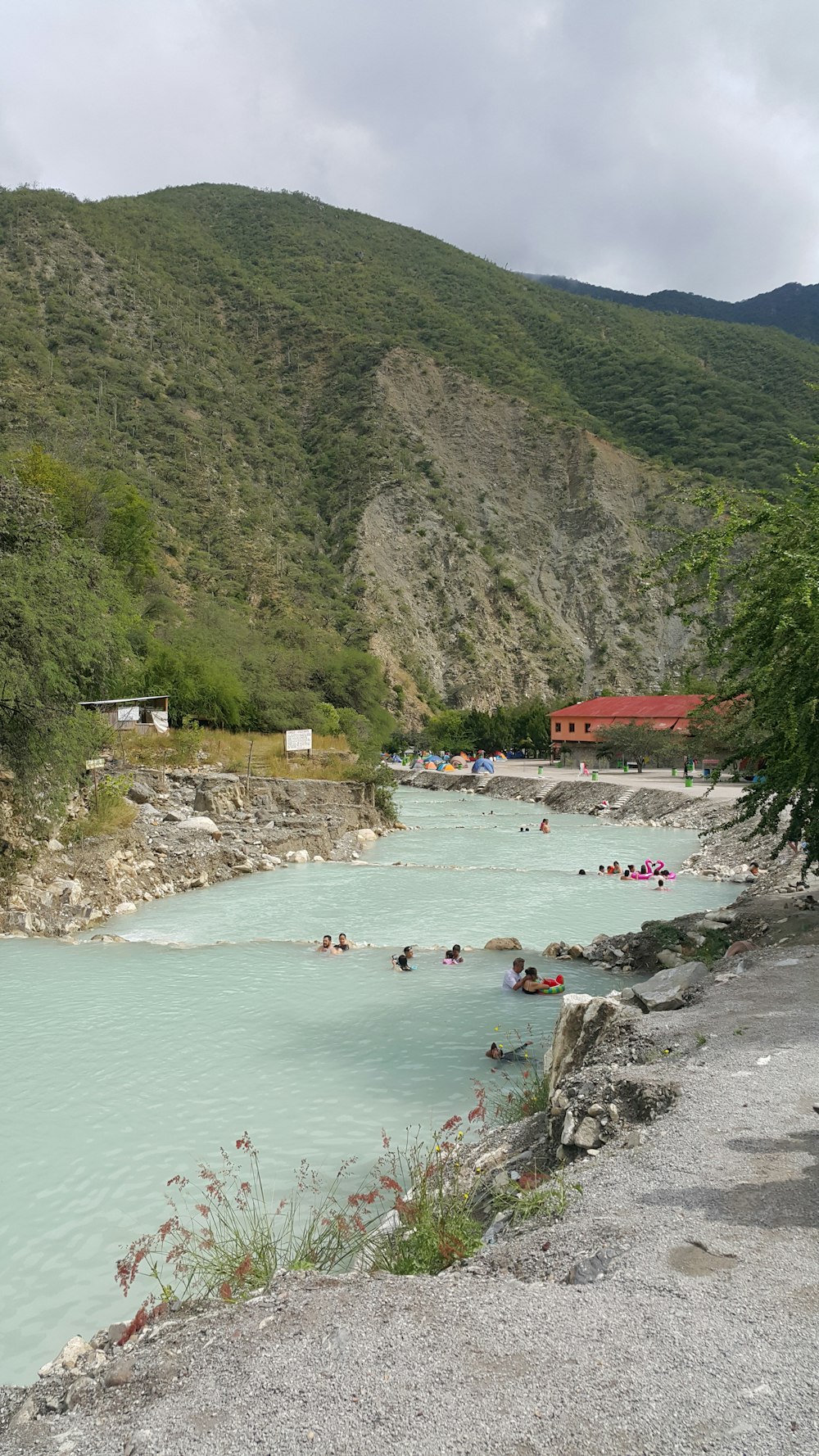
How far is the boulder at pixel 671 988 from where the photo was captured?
31.5ft

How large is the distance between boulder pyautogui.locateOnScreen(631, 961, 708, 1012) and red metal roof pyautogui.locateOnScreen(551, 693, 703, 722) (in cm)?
5202

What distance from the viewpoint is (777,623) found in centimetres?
1055

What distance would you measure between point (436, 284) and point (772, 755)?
131174mm

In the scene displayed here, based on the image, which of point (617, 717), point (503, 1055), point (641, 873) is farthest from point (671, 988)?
point (617, 717)

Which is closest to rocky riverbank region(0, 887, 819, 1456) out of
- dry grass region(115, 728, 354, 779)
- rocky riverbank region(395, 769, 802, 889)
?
rocky riverbank region(395, 769, 802, 889)

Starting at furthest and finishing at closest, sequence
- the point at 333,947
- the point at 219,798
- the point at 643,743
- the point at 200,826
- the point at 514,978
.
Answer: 1. the point at 643,743
2. the point at 219,798
3. the point at 200,826
4. the point at 333,947
5. the point at 514,978

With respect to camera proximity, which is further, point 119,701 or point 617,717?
point 617,717

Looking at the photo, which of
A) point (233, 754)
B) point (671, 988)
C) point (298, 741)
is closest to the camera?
point (671, 988)

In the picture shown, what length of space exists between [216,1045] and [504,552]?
8675 centimetres

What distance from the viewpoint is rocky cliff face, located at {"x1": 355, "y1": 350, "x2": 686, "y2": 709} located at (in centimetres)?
8544

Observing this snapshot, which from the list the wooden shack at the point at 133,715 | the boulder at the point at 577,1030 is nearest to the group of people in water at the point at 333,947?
the boulder at the point at 577,1030

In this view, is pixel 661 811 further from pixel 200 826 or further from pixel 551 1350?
pixel 551 1350

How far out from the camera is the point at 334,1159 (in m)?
7.77

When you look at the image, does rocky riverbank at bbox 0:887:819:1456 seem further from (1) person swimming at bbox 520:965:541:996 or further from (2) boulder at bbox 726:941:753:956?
(1) person swimming at bbox 520:965:541:996
